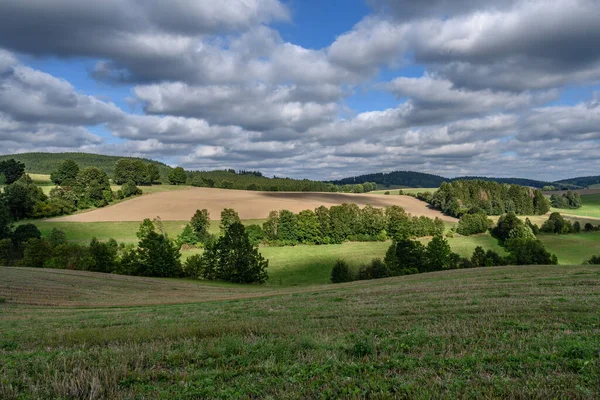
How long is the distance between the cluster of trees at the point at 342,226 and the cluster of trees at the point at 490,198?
30376 mm

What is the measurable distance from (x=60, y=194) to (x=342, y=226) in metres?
90.9

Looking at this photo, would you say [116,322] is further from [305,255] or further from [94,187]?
[94,187]

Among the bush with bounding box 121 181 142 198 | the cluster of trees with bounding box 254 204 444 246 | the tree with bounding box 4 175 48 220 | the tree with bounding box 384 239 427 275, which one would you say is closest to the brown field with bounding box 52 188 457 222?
the bush with bounding box 121 181 142 198

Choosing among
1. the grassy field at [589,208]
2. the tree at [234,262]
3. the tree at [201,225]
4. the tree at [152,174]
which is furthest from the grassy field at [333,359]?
the grassy field at [589,208]

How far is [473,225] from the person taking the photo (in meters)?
104

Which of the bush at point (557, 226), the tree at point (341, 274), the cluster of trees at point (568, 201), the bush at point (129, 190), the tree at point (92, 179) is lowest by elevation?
the tree at point (341, 274)

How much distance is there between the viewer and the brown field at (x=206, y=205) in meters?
98.6

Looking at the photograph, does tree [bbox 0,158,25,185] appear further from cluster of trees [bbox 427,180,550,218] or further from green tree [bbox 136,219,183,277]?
cluster of trees [bbox 427,180,550,218]

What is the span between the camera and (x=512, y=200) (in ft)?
459

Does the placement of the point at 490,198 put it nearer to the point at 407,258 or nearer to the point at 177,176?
the point at 407,258

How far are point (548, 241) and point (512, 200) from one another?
55.9 meters

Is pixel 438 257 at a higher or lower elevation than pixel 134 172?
lower

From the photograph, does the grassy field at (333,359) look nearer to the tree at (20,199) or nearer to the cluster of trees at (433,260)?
the cluster of trees at (433,260)

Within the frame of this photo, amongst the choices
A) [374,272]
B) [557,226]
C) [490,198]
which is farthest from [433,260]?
[490,198]
